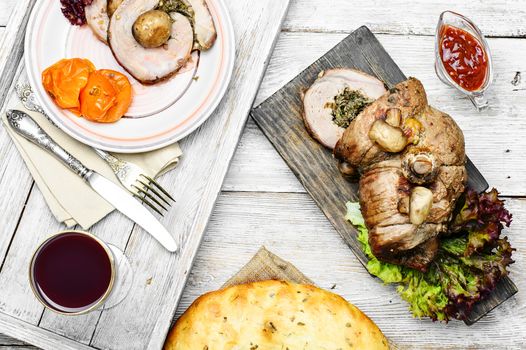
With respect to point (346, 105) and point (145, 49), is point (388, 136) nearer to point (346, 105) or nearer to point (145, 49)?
point (346, 105)

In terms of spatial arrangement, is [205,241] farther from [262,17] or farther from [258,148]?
[262,17]

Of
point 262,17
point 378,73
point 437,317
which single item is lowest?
point 437,317

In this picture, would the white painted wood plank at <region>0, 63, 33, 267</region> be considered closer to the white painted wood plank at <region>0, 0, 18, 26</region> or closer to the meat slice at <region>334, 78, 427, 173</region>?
the white painted wood plank at <region>0, 0, 18, 26</region>

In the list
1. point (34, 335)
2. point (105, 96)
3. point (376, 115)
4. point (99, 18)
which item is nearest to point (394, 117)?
point (376, 115)

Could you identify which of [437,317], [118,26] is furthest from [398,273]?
[118,26]

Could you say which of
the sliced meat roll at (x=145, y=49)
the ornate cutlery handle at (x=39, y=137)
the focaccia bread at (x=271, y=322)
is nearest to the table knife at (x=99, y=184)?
the ornate cutlery handle at (x=39, y=137)
